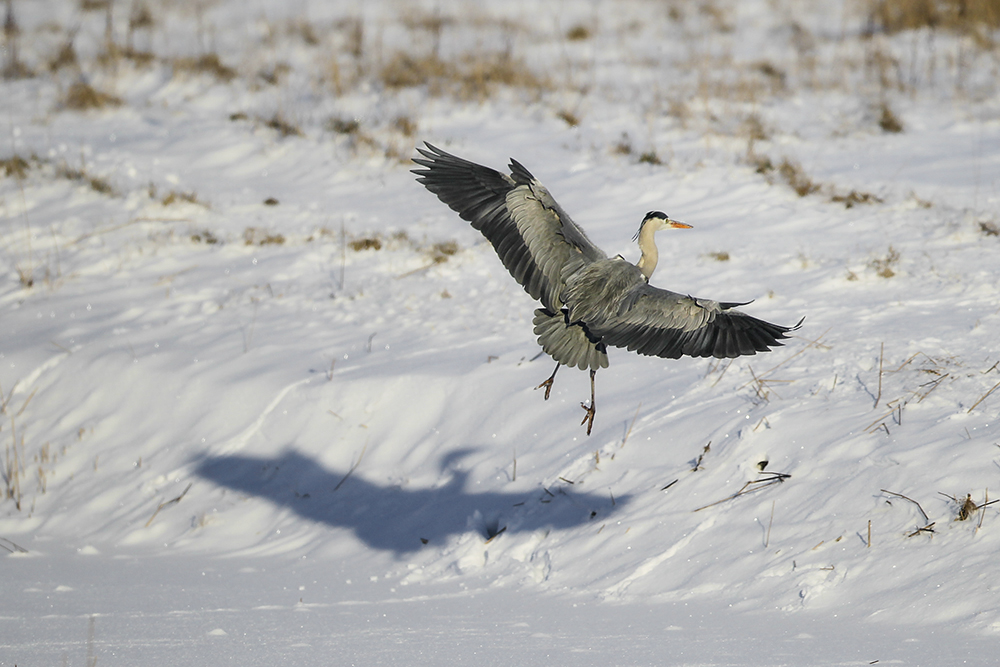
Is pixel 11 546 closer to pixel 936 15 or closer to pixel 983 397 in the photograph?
→ pixel 983 397

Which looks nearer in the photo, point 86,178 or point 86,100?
point 86,178

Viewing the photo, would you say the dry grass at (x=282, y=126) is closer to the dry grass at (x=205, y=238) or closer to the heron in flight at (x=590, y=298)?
the dry grass at (x=205, y=238)

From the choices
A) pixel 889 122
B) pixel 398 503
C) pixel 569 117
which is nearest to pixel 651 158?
pixel 569 117

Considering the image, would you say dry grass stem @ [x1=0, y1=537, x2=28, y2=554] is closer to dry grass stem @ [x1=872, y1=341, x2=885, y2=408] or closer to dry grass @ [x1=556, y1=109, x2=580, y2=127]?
dry grass stem @ [x1=872, y1=341, x2=885, y2=408]

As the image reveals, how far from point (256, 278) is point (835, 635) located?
17.2 feet

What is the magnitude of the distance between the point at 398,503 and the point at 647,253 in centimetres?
212

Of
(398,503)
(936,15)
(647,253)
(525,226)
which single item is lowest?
(398,503)

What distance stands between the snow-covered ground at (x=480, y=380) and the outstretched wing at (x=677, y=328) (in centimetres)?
97

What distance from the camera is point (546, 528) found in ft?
15.1

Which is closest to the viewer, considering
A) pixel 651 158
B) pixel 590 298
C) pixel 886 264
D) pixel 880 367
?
pixel 590 298

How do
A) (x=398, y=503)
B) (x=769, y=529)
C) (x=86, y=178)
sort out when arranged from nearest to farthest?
1. (x=769, y=529)
2. (x=398, y=503)
3. (x=86, y=178)

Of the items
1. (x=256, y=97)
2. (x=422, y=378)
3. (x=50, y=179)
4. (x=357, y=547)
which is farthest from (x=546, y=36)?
(x=357, y=547)

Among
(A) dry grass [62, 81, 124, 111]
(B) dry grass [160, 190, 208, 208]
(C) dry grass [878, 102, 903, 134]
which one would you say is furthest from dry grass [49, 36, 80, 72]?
(C) dry grass [878, 102, 903, 134]

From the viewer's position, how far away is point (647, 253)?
3.92 metres
